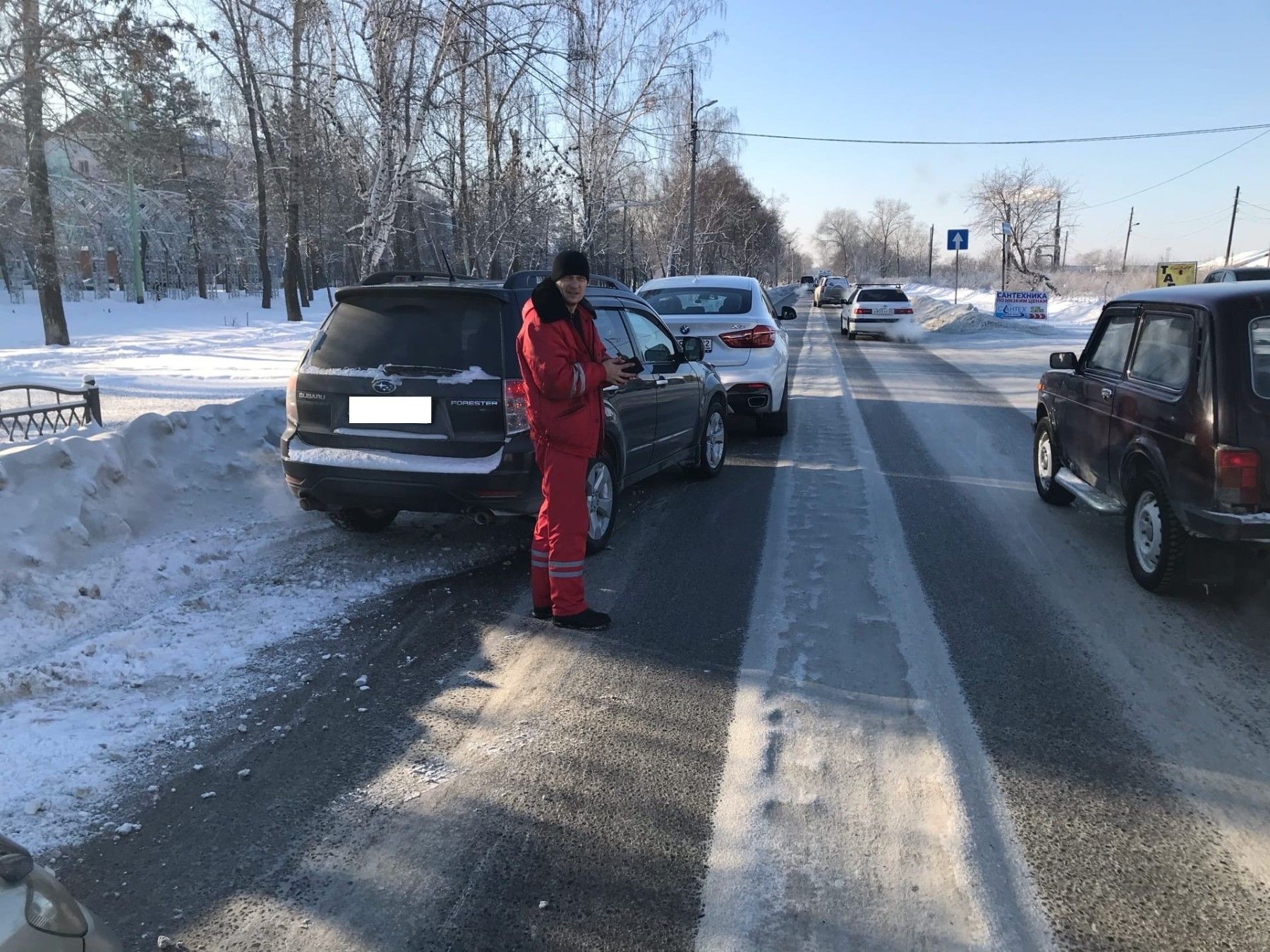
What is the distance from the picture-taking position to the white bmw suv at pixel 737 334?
32.2 ft

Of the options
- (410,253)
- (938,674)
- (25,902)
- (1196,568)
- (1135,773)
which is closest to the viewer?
(25,902)

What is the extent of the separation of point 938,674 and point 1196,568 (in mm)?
1775

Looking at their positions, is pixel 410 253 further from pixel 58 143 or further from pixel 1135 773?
pixel 1135 773

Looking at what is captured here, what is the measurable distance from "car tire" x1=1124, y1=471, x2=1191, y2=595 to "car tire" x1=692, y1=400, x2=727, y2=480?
3.69 m

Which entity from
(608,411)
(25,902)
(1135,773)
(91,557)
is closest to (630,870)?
(25,902)

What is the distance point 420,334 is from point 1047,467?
5.12 meters

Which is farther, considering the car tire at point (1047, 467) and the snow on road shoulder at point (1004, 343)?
the snow on road shoulder at point (1004, 343)

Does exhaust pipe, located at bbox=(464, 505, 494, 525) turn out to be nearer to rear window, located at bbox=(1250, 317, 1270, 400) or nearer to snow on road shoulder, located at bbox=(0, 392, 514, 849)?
snow on road shoulder, located at bbox=(0, 392, 514, 849)

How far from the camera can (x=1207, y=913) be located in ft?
8.44

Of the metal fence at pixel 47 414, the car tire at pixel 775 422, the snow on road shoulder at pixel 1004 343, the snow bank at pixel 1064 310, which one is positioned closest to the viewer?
the metal fence at pixel 47 414

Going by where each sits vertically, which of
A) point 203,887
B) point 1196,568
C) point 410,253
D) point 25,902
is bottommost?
point 203,887

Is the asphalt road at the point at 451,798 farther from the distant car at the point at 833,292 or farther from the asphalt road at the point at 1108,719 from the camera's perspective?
the distant car at the point at 833,292

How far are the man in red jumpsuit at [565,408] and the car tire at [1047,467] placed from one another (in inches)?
164

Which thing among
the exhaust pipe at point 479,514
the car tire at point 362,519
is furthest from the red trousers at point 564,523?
the car tire at point 362,519
